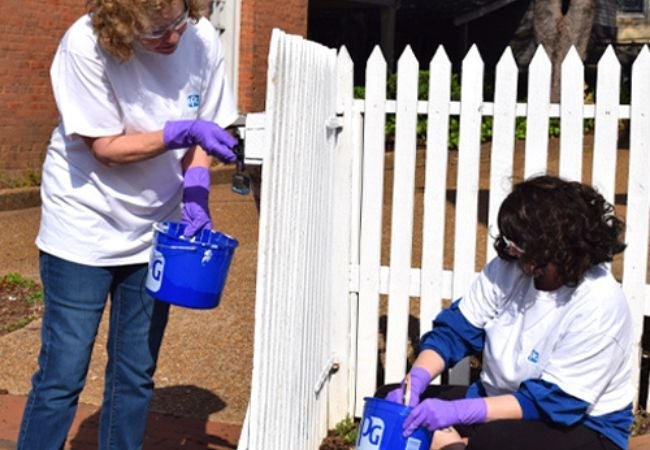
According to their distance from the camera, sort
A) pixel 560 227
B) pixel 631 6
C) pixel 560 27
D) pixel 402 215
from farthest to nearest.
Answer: pixel 631 6 → pixel 560 27 → pixel 402 215 → pixel 560 227

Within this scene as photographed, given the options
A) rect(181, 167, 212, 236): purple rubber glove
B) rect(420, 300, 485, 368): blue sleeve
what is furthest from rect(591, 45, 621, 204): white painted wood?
rect(181, 167, 212, 236): purple rubber glove

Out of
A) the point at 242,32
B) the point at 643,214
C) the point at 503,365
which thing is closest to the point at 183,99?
the point at 503,365

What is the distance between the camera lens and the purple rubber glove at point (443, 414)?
3469 millimetres

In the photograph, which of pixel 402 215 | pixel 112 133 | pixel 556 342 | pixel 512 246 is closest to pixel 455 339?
pixel 556 342

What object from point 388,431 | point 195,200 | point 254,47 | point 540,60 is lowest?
point 388,431

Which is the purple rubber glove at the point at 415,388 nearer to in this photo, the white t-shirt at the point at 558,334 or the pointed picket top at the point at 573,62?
the white t-shirt at the point at 558,334

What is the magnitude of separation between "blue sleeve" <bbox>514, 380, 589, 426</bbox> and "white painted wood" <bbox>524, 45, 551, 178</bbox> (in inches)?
54.6

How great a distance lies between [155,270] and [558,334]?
4.10 ft

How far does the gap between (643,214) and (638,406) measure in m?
0.93

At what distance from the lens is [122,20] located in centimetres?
356

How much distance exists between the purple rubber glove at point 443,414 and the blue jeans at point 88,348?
1046mm

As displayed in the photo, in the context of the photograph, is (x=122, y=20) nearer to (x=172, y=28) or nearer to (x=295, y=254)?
(x=172, y=28)

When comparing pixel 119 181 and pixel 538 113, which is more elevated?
pixel 538 113

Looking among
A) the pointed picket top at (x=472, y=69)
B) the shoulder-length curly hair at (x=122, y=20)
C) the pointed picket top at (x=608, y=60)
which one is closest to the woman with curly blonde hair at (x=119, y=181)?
the shoulder-length curly hair at (x=122, y=20)
